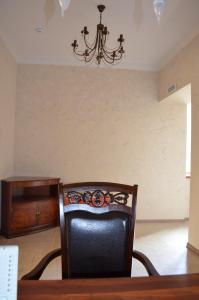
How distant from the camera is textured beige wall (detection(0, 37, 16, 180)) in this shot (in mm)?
3620

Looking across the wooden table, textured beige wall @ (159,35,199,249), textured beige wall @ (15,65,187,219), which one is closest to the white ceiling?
textured beige wall @ (159,35,199,249)

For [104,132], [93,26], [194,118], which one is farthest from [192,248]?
[93,26]

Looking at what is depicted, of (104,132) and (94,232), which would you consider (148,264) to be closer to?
(94,232)

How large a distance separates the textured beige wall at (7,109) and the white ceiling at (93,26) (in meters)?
0.24

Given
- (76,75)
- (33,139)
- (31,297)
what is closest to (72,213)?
(31,297)

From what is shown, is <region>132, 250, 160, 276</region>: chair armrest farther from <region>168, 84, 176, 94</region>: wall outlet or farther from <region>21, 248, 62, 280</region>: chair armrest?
<region>168, 84, 176, 94</region>: wall outlet

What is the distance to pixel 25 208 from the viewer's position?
12.1 ft

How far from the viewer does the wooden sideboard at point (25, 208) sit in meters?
3.54

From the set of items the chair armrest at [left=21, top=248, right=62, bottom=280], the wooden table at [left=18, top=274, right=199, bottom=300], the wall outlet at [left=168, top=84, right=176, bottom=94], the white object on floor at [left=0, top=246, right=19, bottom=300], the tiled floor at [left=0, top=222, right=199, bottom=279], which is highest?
the wall outlet at [left=168, top=84, right=176, bottom=94]

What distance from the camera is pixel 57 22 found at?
3.11 m

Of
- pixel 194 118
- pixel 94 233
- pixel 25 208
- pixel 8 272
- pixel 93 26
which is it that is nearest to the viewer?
pixel 8 272

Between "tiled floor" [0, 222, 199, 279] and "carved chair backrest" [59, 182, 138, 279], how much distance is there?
130cm

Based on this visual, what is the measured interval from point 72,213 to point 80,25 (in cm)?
262

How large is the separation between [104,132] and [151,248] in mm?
2070
